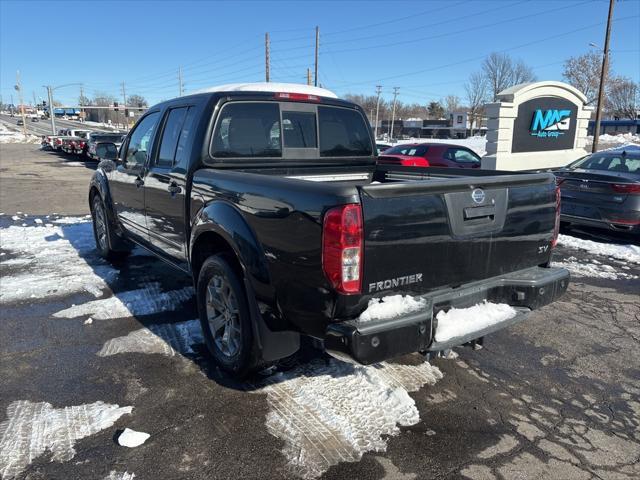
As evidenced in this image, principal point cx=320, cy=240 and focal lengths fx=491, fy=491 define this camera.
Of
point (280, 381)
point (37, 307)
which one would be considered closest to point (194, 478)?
point (280, 381)

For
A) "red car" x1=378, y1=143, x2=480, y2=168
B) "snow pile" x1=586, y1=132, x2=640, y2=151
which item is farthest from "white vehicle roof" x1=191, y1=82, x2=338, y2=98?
"snow pile" x1=586, y1=132, x2=640, y2=151

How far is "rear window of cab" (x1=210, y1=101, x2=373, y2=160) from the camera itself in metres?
3.95

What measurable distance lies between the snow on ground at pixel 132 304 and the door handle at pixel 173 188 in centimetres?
130

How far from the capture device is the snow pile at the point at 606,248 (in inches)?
283

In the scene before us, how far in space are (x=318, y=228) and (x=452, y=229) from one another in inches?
33.3

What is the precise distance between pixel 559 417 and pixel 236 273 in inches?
90.7

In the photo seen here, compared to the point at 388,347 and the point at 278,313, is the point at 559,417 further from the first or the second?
the point at 278,313

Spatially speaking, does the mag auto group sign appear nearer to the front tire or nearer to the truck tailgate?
the truck tailgate

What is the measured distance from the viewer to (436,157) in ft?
49.3

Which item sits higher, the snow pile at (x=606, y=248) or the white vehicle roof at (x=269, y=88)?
the white vehicle roof at (x=269, y=88)

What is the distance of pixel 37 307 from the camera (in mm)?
4949

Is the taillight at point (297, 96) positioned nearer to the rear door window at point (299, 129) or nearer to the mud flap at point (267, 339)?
the rear door window at point (299, 129)

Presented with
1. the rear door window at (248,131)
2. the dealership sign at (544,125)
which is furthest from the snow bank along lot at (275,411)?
the dealership sign at (544,125)

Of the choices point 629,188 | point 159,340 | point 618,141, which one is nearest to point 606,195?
point 629,188
